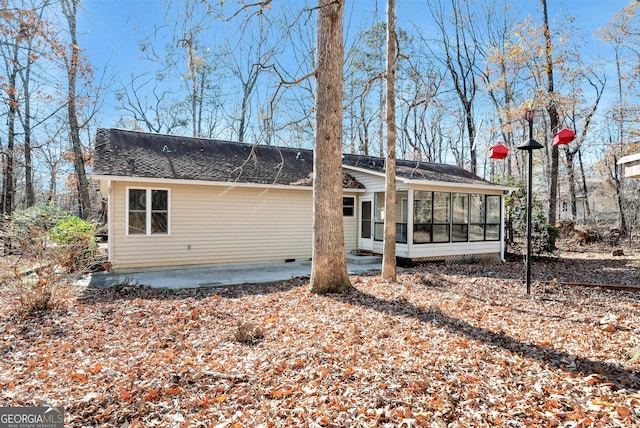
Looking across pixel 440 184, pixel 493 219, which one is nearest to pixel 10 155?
pixel 440 184

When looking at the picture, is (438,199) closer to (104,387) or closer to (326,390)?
(326,390)

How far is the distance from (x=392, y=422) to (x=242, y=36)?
623 centimetres

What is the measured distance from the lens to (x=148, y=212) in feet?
30.3

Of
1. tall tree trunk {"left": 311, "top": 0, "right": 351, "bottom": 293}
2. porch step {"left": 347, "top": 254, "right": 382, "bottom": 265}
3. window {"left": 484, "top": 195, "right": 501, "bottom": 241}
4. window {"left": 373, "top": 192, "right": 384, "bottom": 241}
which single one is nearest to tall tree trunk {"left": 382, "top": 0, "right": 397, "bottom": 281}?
tall tree trunk {"left": 311, "top": 0, "right": 351, "bottom": 293}

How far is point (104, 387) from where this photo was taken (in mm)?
2969

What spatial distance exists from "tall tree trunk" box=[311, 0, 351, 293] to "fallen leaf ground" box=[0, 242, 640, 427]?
0.48 m

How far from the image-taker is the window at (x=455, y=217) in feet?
35.7

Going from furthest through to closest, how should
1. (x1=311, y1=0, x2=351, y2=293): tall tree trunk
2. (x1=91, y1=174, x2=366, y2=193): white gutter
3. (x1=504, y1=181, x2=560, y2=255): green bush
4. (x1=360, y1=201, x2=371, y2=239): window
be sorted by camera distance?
1. (x1=360, y1=201, x2=371, y2=239): window
2. (x1=504, y1=181, x2=560, y2=255): green bush
3. (x1=91, y1=174, x2=366, y2=193): white gutter
4. (x1=311, y1=0, x2=351, y2=293): tall tree trunk

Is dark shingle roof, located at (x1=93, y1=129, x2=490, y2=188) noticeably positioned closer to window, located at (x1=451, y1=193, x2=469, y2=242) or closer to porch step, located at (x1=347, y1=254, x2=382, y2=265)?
window, located at (x1=451, y1=193, x2=469, y2=242)

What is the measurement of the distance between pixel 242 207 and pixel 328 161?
5.03 metres

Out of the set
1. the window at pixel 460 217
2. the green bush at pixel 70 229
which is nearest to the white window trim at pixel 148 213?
the green bush at pixel 70 229

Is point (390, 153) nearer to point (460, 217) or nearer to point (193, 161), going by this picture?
point (460, 217)

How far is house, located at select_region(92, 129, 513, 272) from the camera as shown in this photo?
359 inches

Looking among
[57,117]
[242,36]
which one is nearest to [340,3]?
[242,36]
